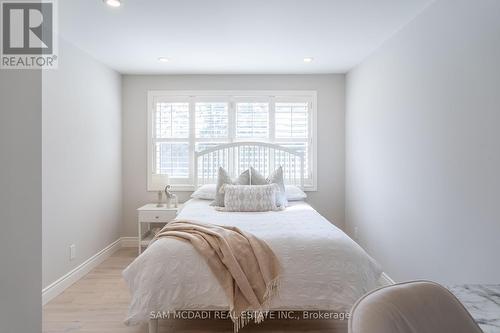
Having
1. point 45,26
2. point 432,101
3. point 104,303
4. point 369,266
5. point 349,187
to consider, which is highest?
point 45,26

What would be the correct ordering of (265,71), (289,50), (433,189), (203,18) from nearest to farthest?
(433,189), (203,18), (289,50), (265,71)

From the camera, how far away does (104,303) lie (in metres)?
2.77

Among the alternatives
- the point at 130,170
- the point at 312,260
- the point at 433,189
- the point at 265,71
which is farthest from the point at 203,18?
the point at 130,170

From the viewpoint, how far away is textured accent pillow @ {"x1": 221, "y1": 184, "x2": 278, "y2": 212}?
3373 mm

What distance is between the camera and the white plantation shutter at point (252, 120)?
14.6 ft

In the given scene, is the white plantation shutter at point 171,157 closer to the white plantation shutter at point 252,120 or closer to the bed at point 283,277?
the white plantation shutter at point 252,120

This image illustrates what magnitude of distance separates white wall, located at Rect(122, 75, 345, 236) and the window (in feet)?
0.33

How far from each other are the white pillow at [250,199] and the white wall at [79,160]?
1.59m

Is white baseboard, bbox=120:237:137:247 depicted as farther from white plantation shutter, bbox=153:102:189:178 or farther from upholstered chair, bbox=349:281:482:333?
upholstered chair, bbox=349:281:482:333

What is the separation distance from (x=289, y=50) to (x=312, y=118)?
126 cm

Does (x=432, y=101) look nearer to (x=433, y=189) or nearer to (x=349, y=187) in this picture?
(x=433, y=189)

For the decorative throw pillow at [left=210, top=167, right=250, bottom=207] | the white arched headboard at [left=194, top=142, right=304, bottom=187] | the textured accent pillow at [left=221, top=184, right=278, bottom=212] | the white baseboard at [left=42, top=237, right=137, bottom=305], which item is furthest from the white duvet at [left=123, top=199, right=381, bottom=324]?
the white arched headboard at [left=194, top=142, right=304, bottom=187]

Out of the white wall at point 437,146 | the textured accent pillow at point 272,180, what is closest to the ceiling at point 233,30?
the white wall at point 437,146

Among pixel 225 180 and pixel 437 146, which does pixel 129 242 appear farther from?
pixel 437 146
